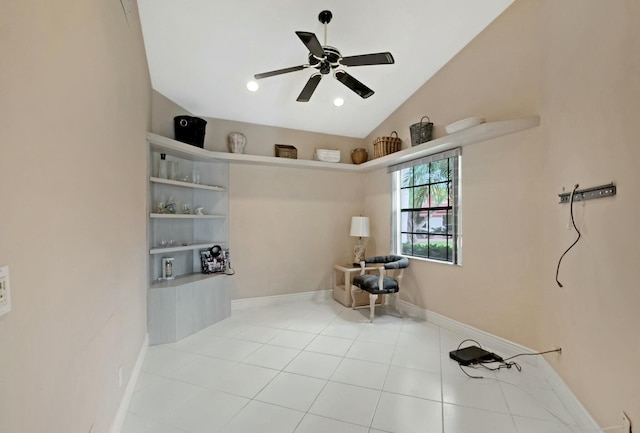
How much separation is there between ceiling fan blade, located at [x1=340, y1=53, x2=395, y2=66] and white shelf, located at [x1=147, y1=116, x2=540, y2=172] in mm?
1189

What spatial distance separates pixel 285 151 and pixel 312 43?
236 cm

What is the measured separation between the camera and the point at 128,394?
2035 millimetres

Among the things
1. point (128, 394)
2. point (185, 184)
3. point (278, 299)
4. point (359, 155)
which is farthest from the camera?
point (359, 155)

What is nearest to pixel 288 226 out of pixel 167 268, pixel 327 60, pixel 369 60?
pixel 167 268

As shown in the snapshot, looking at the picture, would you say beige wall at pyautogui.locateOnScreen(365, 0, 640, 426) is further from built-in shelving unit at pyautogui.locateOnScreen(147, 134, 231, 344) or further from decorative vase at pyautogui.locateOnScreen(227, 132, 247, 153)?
built-in shelving unit at pyautogui.locateOnScreen(147, 134, 231, 344)

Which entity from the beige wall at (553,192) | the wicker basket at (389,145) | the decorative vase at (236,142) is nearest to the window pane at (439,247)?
the beige wall at (553,192)

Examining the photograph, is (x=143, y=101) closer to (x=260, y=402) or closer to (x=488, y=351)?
(x=260, y=402)

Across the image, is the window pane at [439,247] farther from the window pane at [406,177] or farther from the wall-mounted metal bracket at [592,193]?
the wall-mounted metal bracket at [592,193]

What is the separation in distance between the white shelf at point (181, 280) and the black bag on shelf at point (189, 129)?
1673mm

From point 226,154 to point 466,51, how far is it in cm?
313

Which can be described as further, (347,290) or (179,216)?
(347,290)

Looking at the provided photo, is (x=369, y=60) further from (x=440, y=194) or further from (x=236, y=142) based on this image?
(x=236, y=142)

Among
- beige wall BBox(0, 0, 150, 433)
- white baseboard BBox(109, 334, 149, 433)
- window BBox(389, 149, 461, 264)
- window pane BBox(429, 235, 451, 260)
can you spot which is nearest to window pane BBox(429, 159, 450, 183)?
window BBox(389, 149, 461, 264)

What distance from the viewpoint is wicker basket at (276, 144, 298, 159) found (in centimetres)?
436
